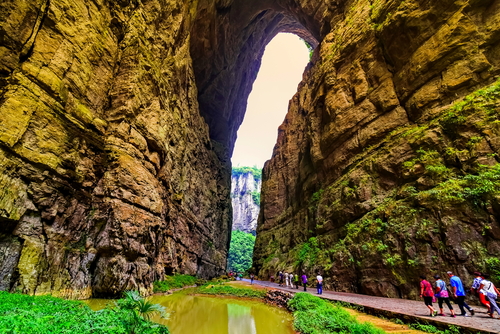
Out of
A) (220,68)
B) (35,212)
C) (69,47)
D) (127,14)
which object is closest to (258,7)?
(220,68)

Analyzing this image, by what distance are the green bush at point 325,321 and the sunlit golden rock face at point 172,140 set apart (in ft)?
15.0

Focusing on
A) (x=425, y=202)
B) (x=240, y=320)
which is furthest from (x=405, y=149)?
(x=240, y=320)

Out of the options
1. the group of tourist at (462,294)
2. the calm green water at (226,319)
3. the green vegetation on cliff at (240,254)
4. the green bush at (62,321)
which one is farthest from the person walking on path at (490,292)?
the green vegetation on cliff at (240,254)

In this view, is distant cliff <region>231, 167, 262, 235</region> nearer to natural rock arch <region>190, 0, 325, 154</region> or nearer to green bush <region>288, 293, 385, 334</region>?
natural rock arch <region>190, 0, 325, 154</region>

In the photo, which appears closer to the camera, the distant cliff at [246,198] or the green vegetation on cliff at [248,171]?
the distant cliff at [246,198]

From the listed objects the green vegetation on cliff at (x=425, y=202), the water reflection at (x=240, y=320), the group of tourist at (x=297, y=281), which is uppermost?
the green vegetation on cliff at (x=425, y=202)

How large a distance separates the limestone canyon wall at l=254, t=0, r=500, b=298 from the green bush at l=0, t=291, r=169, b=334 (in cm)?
1089

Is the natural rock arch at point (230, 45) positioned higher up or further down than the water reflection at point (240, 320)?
higher up

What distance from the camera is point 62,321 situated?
177 inches

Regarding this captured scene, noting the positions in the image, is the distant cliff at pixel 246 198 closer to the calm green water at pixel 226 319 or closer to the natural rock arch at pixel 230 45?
the natural rock arch at pixel 230 45

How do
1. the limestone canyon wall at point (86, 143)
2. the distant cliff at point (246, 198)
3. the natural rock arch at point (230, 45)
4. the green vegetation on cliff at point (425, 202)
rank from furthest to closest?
the distant cliff at point (246, 198) < the natural rock arch at point (230, 45) < the green vegetation on cliff at point (425, 202) < the limestone canyon wall at point (86, 143)

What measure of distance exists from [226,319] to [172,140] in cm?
1486

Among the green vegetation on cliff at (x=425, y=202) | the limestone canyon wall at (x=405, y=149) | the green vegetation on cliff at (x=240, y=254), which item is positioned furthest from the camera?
the green vegetation on cliff at (x=240, y=254)

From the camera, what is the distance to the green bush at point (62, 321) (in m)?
3.89
